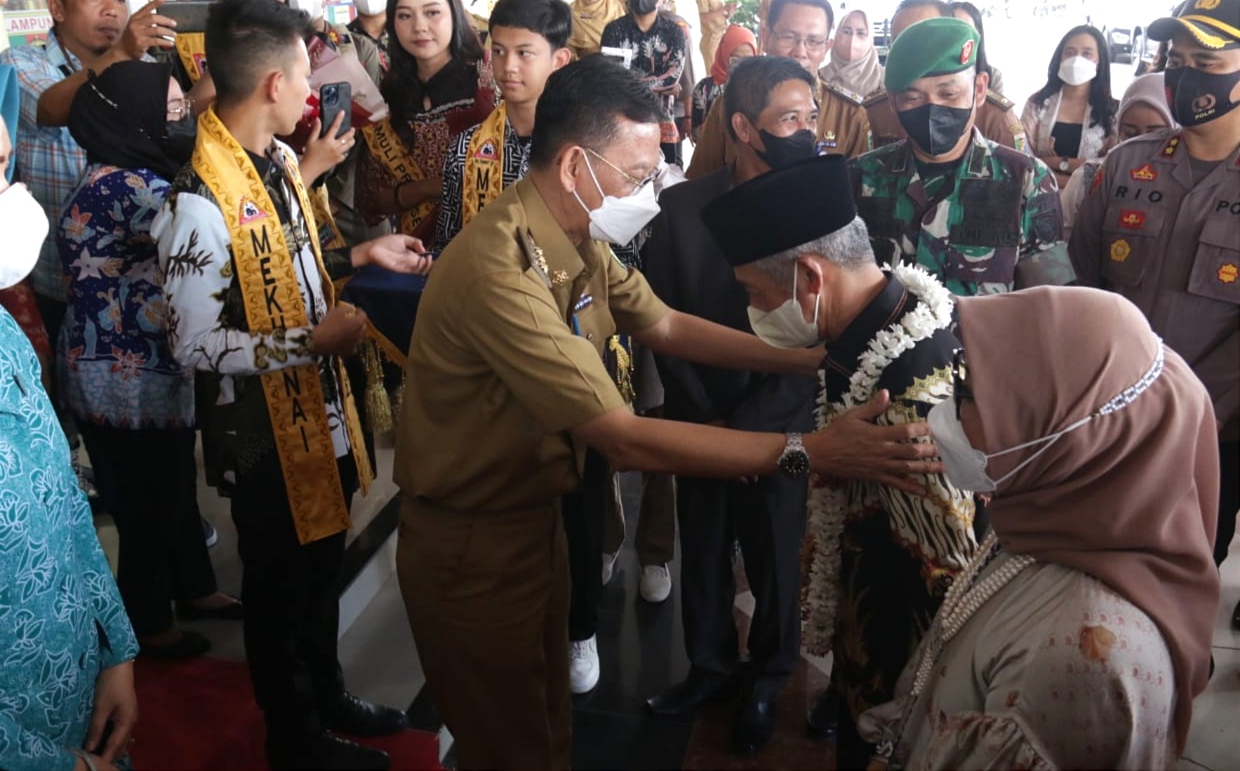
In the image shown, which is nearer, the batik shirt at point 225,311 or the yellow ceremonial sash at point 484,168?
the batik shirt at point 225,311

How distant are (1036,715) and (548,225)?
47.5 inches

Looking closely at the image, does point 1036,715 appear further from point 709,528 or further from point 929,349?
point 709,528

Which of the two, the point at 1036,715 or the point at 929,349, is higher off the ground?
the point at 929,349

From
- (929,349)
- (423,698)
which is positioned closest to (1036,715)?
(929,349)

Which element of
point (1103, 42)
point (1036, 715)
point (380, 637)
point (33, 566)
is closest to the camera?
point (1036, 715)

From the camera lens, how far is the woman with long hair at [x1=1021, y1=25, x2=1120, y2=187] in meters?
4.05

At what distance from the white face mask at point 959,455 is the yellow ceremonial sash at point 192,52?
291cm

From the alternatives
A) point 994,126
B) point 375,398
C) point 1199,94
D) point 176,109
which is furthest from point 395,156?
point 1199,94

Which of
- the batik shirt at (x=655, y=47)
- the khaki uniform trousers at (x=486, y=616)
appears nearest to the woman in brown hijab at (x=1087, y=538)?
the khaki uniform trousers at (x=486, y=616)

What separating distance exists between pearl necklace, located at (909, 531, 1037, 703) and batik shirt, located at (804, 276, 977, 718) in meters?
0.13

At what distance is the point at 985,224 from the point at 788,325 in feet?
3.52

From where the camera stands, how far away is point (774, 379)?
8.16 feet

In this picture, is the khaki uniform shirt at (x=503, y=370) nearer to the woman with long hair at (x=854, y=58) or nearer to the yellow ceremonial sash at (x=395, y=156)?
the yellow ceremonial sash at (x=395, y=156)

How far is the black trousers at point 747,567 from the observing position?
256cm
